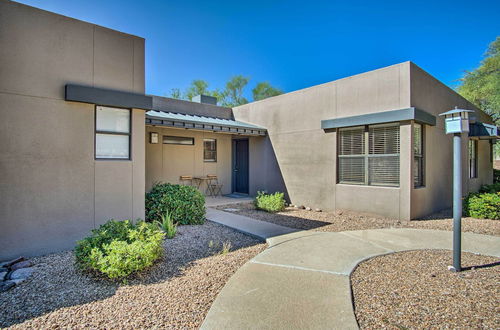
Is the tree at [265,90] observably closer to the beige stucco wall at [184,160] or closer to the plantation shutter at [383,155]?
the beige stucco wall at [184,160]

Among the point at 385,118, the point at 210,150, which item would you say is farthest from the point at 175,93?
the point at 385,118

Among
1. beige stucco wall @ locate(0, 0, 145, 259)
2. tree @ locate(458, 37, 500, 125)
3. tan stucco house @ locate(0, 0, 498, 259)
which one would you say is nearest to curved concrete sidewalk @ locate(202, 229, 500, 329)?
tan stucco house @ locate(0, 0, 498, 259)

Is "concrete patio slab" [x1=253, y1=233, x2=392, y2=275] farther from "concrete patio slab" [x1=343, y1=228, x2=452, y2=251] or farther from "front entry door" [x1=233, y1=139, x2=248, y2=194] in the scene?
"front entry door" [x1=233, y1=139, x2=248, y2=194]

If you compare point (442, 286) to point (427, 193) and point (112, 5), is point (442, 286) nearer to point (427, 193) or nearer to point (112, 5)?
point (427, 193)

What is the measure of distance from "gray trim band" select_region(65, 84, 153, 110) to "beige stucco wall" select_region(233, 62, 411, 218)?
520 cm

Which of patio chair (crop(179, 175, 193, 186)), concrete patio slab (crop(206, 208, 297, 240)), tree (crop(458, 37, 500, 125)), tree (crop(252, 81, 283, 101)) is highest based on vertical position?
tree (crop(252, 81, 283, 101))

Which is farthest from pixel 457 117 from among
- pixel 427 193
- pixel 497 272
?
pixel 427 193

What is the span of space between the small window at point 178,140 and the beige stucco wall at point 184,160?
0.37 feet

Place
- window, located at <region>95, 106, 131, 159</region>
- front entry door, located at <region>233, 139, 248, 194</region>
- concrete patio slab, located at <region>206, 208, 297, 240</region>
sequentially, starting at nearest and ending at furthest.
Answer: window, located at <region>95, 106, 131, 159</region>, concrete patio slab, located at <region>206, 208, 297, 240</region>, front entry door, located at <region>233, 139, 248, 194</region>

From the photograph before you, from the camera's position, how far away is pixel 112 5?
23.7 feet

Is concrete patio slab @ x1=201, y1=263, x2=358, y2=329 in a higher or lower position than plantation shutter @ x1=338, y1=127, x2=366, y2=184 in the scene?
lower

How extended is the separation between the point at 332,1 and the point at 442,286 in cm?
1054

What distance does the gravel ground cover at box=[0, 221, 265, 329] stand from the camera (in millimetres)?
2543

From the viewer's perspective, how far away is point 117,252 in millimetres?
3418
